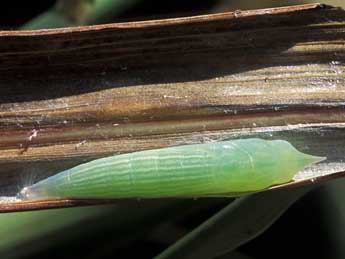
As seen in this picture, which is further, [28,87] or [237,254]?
[237,254]

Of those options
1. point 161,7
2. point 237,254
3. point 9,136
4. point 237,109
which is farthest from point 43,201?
point 161,7

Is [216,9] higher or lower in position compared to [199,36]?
higher

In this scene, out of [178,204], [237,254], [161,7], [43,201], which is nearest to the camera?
[43,201]

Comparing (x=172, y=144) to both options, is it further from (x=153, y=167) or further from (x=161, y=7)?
(x=161, y=7)

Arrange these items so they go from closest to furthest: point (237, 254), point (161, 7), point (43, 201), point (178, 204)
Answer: point (43, 201)
point (178, 204)
point (237, 254)
point (161, 7)

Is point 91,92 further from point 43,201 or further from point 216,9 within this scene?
point 216,9

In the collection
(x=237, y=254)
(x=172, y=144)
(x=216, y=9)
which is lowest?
(x=237, y=254)
